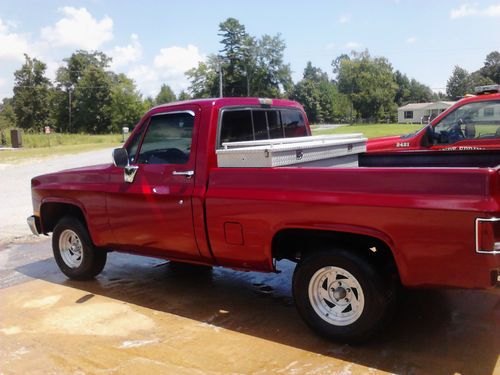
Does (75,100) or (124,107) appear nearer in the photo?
(124,107)

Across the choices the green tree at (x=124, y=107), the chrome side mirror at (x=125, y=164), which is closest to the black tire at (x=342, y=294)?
the chrome side mirror at (x=125, y=164)

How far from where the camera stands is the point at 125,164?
5.04m

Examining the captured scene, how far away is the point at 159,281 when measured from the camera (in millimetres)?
5875

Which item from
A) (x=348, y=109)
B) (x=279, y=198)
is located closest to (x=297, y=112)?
(x=279, y=198)

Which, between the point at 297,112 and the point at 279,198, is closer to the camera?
the point at 279,198

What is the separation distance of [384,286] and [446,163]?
1938 mm

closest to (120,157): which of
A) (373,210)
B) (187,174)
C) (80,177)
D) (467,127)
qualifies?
(80,177)

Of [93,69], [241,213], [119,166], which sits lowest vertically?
[241,213]

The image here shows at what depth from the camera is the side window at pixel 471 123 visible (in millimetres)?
7246

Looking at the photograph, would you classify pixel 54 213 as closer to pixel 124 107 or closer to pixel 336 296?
pixel 336 296

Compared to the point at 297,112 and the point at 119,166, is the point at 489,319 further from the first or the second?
the point at 119,166

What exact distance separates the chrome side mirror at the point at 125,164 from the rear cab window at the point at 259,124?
1.01 metres

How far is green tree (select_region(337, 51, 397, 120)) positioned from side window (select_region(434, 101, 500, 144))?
10500cm

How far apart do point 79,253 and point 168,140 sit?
208 centimetres
